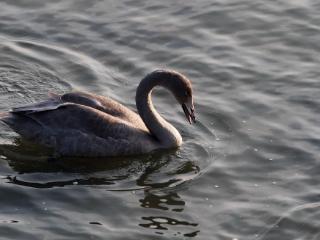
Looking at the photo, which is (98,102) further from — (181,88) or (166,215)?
(166,215)

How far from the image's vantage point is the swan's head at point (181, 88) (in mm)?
12672

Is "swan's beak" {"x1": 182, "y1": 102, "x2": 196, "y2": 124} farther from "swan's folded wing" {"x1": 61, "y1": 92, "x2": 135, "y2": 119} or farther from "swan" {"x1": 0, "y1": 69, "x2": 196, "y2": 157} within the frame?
"swan's folded wing" {"x1": 61, "y1": 92, "x2": 135, "y2": 119}

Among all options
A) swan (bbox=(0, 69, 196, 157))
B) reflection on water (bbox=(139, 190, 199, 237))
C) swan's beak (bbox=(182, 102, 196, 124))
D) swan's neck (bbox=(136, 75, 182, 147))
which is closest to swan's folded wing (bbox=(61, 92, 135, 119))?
swan (bbox=(0, 69, 196, 157))

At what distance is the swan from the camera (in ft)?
41.0

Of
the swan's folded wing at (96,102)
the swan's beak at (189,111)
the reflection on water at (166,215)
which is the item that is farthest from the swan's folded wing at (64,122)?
the reflection on water at (166,215)

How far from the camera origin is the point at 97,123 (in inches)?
492

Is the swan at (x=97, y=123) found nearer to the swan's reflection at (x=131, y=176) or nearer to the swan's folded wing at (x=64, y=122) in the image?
the swan's folded wing at (x=64, y=122)

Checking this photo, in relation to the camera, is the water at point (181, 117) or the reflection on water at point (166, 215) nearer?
the reflection on water at point (166, 215)

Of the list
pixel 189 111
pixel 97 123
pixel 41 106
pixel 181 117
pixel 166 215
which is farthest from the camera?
pixel 181 117

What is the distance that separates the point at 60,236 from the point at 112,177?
5.59 feet

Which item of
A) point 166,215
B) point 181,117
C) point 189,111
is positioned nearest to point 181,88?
point 189,111

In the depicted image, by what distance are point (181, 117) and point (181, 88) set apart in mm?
902

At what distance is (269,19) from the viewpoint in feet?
52.7

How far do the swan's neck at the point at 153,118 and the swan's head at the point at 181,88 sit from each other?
85 mm
